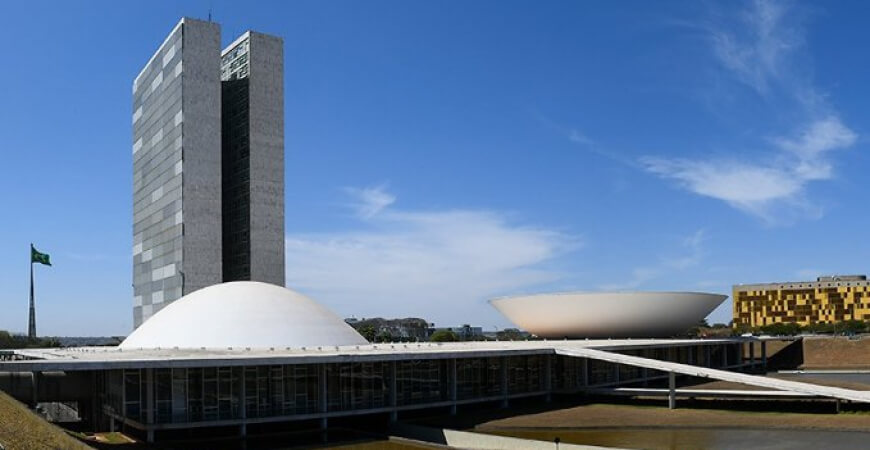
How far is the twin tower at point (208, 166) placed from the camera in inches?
2785

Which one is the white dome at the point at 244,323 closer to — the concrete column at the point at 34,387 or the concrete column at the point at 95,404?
the concrete column at the point at 95,404

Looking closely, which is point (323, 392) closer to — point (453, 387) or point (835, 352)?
point (453, 387)

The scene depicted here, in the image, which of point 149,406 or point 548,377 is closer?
point 149,406

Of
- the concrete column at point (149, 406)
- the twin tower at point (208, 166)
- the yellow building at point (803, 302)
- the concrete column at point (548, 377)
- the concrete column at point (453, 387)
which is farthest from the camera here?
the yellow building at point (803, 302)

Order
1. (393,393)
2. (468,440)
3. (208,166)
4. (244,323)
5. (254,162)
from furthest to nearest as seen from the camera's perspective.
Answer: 1. (254,162)
2. (208,166)
3. (244,323)
4. (393,393)
5. (468,440)

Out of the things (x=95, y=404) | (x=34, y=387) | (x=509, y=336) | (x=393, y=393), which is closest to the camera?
(x=34, y=387)

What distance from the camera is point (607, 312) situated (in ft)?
189

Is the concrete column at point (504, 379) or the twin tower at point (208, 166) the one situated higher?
the twin tower at point (208, 166)

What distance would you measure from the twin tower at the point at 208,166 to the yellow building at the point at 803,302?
272 feet

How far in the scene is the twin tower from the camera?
7075 centimetres

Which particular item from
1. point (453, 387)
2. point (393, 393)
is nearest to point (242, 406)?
point (393, 393)

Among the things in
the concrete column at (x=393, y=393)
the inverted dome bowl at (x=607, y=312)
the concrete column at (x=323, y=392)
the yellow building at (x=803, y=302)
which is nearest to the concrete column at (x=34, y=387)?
the concrete column at (x=323, y=392)

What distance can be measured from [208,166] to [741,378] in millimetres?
51241

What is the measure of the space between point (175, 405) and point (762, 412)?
22304 millimetres
